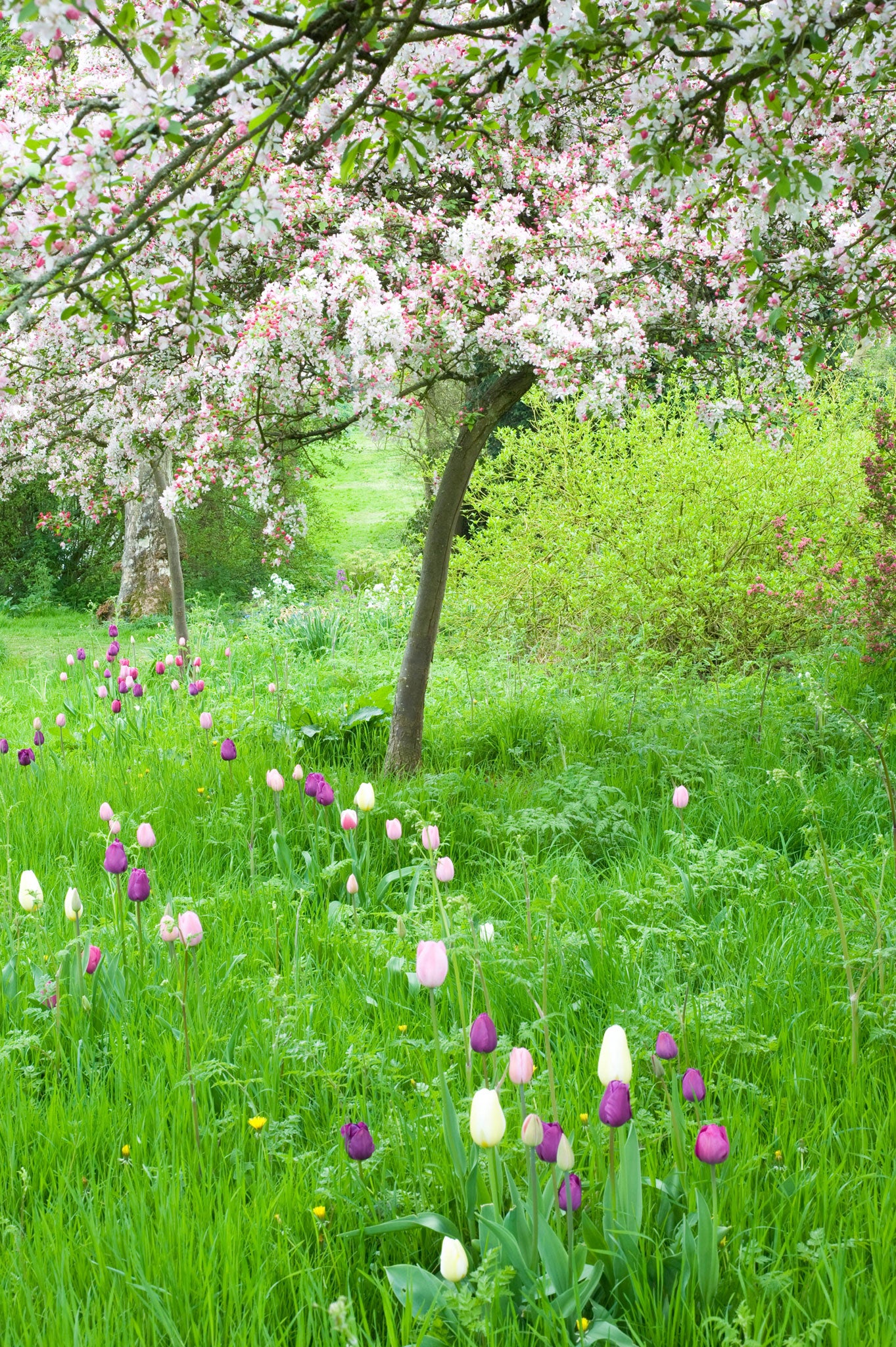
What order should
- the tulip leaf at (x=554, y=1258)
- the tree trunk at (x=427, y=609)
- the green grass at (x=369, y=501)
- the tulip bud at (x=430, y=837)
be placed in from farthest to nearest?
the green grass at (x=369, y=501) < the tree trunk at (x=427, y=609) < the tulip bud at (x=430, y=837) < the tulip leaf at (x=554, y=1258)

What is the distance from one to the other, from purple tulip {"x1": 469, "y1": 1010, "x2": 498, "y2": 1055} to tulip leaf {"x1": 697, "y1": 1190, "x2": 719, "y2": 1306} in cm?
39

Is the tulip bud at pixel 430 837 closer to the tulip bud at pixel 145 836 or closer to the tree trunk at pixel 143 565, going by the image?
the tulip bud at pixel 145 836

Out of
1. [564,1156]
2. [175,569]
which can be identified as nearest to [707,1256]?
[564,1156]

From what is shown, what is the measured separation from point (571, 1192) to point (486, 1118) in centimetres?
18

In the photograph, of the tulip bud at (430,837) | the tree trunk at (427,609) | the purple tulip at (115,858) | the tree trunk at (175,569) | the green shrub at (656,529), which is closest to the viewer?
the tulip bud at (430,837)

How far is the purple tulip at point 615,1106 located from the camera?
1.41 metres

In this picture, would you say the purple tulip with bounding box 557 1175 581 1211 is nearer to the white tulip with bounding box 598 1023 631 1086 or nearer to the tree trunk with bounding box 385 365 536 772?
the white tulip with bounding box 598 1023 631 1086

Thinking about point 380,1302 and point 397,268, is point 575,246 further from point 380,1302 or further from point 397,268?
point 380,1302

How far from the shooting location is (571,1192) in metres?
1.41

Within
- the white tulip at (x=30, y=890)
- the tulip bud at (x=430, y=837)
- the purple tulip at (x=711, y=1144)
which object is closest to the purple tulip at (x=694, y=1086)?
the purple tulip at (x=711, y=1144)

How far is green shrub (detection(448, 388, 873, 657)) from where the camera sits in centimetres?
789

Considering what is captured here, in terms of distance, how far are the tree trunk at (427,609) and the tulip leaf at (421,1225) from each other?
329 centimetres

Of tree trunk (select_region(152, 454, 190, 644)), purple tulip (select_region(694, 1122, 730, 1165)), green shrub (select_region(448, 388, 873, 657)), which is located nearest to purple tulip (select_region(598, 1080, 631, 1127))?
purple tulip (select_region(694, 1122, 730, 1165))

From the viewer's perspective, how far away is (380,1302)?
1.68 metres
